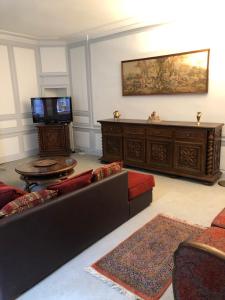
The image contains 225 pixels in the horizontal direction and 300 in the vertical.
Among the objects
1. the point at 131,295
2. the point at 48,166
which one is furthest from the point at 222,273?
the point at 48,166

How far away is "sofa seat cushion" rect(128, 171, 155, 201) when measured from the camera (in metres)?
2.84

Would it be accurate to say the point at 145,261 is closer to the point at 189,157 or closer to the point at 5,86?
the point at 189,157

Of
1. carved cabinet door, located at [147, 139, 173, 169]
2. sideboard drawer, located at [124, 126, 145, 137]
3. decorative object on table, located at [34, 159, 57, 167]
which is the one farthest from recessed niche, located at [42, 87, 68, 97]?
carved cabinet door, located at [147, 139, 173, 169]

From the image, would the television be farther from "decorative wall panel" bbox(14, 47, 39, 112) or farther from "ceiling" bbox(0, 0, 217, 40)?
"ceiling" bbox(0, 0, 217, 40)

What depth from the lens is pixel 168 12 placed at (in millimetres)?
4031

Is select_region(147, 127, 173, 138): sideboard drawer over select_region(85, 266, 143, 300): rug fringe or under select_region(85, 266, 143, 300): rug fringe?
over

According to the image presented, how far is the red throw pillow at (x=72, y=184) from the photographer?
212cm

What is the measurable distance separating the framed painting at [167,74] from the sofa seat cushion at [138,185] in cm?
202

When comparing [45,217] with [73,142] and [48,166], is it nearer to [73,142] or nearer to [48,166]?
[48,166]

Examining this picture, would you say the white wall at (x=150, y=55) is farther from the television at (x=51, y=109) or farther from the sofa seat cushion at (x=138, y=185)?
the sofa seat cushion at (x=138, y=185)

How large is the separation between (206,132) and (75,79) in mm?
3645

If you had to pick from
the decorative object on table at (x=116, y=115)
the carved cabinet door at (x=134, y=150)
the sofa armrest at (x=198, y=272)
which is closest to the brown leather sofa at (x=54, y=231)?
the sofa armrest at (x=198, y=272)

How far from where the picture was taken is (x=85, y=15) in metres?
4.19

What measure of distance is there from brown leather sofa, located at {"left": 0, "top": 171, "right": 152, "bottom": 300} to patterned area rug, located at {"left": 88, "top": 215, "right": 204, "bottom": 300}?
275mm
